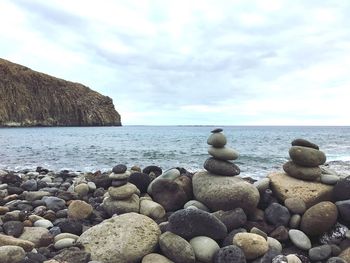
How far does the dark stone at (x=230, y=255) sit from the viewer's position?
6426 millimetres

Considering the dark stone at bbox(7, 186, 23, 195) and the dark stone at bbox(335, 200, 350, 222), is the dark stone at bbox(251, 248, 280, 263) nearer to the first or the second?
the dark stone at bbox(335, 200, 350, 222)

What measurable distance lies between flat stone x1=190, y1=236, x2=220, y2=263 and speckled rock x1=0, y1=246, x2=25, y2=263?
2.78m

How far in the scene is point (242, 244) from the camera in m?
6.88

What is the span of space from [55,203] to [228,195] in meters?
4.12

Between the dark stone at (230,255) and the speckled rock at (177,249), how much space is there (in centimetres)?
44

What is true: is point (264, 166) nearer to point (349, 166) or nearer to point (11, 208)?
point (349, 166)

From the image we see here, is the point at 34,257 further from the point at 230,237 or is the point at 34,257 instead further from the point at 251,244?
the point at 251,244

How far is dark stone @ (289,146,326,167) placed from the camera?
9.35 meters

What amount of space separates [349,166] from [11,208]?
18.8m

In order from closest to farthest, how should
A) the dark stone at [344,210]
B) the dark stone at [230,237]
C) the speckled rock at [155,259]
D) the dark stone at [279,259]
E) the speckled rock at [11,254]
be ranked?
the speckled rock at [11,254]
the dark stone at [279,259]
the speckled rock at [155,259]
the dark stone at [230,237]
the dark stone at [344,210]

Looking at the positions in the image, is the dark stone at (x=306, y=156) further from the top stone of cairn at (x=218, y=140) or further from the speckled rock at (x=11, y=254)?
the speckled rock at (x=11, y=254)

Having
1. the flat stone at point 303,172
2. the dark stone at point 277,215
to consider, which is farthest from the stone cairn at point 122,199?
the flat stone at point 303,172

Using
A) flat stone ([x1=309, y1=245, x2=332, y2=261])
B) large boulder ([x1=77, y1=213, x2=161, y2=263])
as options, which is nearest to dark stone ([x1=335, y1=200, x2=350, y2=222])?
flat stone ([x1=309, y1=245, x2=332, y2=261])

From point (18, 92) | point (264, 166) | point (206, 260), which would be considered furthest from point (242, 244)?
point (18, 92)
